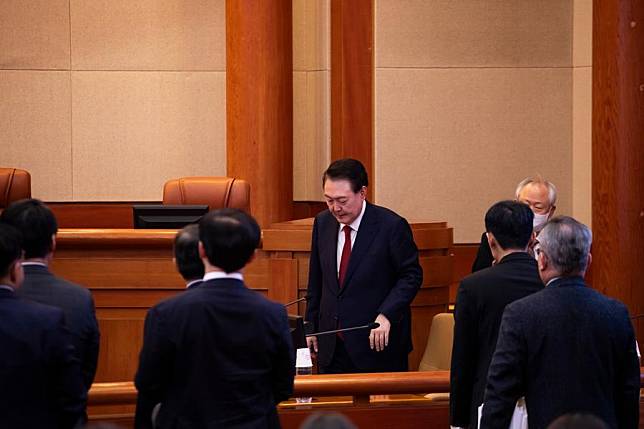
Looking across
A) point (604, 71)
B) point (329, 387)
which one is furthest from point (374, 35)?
point (329, 387)

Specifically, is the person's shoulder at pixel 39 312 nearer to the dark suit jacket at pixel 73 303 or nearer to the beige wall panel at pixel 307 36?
the dark suit jacket at pixel 73 303

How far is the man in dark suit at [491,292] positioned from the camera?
3.37 metres

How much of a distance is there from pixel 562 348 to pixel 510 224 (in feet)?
1.49

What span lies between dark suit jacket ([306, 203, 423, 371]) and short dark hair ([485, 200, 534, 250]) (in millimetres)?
1051

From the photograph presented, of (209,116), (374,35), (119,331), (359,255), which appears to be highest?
(374,35)

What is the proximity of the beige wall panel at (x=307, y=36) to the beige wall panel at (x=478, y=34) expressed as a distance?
566mm

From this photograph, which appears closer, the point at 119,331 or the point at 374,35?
the point at 119,331

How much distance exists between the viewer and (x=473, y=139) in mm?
8438

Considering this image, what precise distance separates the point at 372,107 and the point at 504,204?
4.97 metres

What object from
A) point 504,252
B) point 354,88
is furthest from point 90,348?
point 354,88

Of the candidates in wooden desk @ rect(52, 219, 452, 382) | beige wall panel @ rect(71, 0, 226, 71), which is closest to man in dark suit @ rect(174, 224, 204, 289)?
wooden desk @ rect(52, 219, 452, 382)

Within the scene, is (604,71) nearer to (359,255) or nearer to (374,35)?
(374,35)

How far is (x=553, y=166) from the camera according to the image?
844cm

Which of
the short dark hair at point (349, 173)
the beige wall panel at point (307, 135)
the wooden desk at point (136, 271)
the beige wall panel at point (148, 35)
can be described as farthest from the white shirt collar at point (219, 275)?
the beige wall panel at point (148, 35)
